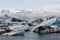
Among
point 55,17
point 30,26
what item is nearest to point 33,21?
point 30,26

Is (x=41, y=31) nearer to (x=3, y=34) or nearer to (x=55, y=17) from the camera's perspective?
(x=55, y=17)

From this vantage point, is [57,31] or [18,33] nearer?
[18,33]

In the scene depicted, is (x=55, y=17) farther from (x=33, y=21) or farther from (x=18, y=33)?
(x=18, y=33)

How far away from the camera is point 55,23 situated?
9570 mm

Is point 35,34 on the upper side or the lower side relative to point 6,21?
lower

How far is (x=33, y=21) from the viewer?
945 cm

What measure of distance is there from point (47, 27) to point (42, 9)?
75cm

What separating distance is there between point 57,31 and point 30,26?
1.31 metres

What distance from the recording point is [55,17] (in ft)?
30.7

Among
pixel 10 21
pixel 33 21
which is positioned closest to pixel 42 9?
pixel 33 21

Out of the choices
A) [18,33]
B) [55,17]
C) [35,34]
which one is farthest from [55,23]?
[18,33]

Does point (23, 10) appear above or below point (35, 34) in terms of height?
above

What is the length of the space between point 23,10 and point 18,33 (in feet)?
3.10

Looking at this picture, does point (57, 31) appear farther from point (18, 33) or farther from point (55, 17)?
point (18, 33)
